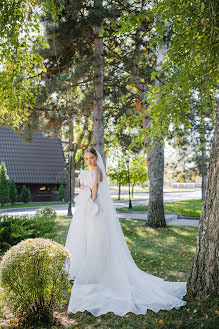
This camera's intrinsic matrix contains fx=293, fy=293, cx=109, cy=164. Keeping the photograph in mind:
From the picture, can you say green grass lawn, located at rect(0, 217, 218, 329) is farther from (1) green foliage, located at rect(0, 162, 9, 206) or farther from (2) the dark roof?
(2) the dark roof

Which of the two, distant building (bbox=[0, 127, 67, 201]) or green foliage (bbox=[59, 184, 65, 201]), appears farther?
green foliage (bbox=[59, 184, 65, 201])

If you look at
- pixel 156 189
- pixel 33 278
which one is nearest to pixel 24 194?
pixel 156 189

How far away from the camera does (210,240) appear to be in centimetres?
427

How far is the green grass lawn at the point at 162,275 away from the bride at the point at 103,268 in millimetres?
120

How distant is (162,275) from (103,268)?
1446mm

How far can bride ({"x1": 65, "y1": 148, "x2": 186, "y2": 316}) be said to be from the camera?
4.26 meters

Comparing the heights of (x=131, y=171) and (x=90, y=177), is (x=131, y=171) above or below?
above

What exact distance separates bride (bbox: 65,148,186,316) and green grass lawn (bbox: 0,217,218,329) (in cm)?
12

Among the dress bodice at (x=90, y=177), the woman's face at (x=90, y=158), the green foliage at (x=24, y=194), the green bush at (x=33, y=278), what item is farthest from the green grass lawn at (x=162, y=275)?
the green foliage at (x=24, y=194)

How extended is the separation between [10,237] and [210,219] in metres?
5.44

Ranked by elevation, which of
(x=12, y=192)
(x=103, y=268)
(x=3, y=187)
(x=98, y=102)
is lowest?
(x=103, y=268)

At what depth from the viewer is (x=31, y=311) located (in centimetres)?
385

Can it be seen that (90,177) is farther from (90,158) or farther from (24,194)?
(24,194)

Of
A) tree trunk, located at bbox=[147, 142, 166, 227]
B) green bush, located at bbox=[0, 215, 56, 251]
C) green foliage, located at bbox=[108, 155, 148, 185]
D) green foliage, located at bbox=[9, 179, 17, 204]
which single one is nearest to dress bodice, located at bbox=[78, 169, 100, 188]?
green bush, located at bbox=[0, 215, 56, 251]
